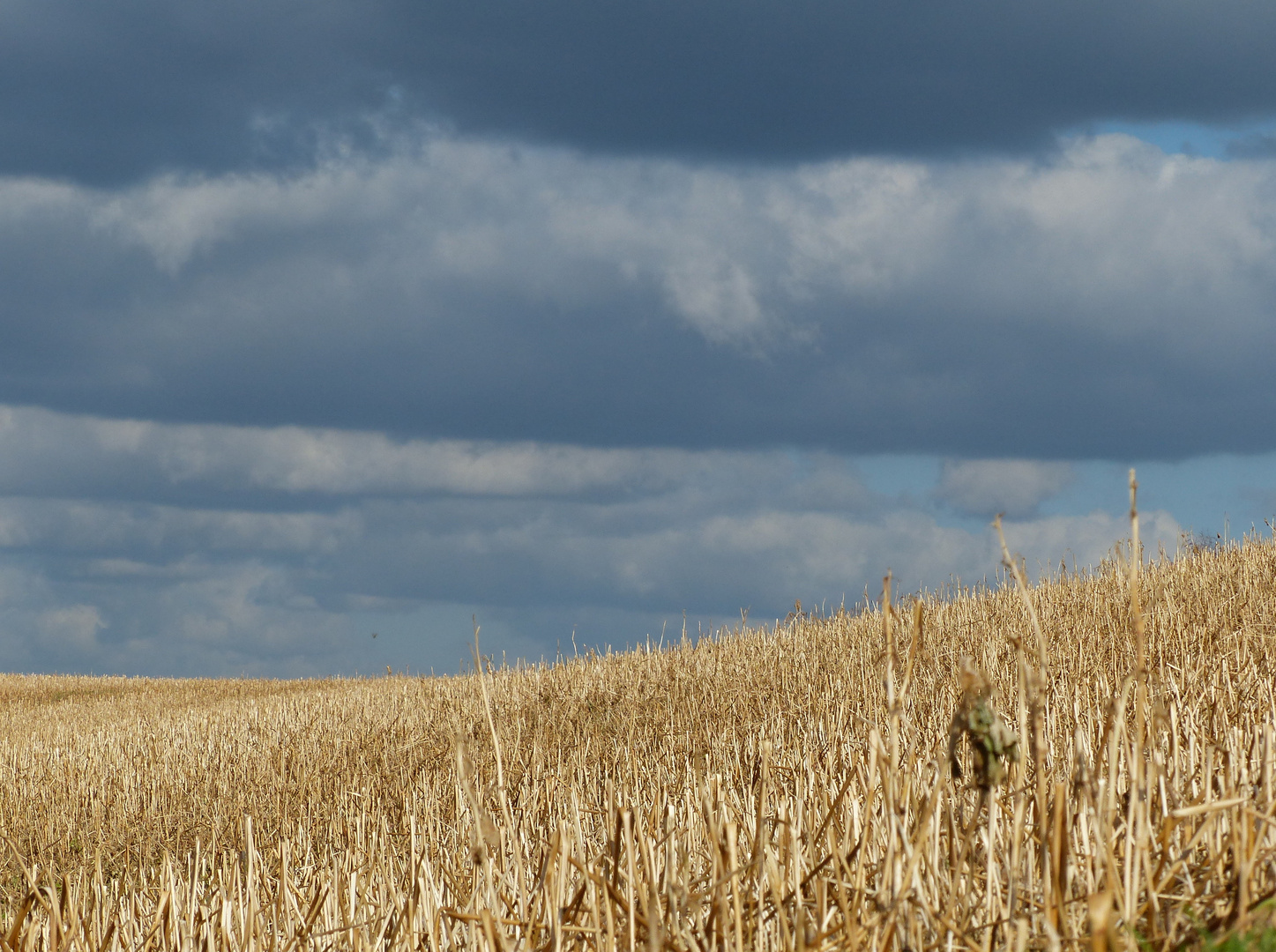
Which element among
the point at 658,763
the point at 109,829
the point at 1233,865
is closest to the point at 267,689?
the point at 109,829

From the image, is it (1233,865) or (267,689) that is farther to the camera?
(267,689)

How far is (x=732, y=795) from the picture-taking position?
16.7 feet

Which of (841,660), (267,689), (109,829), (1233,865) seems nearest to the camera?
(1233,865)

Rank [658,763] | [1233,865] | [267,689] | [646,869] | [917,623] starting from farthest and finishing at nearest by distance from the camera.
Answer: [267,689] → [658,763] → [646,869] → [1233,865] → [917,623]

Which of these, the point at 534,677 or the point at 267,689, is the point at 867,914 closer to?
the point at 534,677

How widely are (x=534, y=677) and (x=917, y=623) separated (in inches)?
543

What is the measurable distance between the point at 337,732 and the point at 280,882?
1000cm

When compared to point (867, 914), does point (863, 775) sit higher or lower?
higher

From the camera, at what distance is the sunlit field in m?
2.51

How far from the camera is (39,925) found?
195 inches

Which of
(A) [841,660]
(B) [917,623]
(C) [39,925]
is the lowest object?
(C) [39,925]

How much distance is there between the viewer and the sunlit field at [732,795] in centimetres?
251

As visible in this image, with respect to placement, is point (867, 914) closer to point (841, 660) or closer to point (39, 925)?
point (39, 925)

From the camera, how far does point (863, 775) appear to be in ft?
14.8
